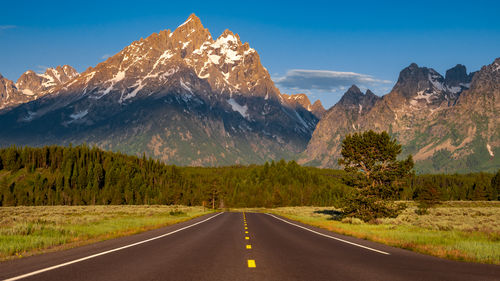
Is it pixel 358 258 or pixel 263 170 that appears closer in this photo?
pixel 358 258

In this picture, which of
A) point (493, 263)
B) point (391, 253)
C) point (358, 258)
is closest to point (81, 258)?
point (358, 258)

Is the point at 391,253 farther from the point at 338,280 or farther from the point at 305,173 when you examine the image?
the point at 305,173

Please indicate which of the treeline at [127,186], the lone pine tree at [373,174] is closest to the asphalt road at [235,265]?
the lone pine tree at [373,174]

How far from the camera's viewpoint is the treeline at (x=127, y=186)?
136m

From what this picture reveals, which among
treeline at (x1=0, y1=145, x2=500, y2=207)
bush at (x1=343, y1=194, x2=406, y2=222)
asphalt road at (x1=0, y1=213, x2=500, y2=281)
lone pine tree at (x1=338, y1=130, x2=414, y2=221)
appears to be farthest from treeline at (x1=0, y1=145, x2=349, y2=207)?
asphalt road at (x1=0, y1=213, x2=500, y2=281)

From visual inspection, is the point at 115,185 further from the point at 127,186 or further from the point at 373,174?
the point at 373,174

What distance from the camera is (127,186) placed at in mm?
151125

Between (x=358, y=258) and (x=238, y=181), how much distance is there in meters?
166

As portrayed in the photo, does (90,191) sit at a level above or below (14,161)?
below

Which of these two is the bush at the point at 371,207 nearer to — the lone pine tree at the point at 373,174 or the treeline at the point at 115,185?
the lone pine tree at the point at 373,174

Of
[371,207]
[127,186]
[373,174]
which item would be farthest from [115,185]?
[371,207]

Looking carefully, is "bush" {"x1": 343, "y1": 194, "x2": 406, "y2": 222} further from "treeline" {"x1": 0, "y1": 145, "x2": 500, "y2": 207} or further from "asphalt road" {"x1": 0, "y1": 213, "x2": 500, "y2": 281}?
"treeline" {"x1": 0, "y1": 145, "x2": 500, "y2": 207}

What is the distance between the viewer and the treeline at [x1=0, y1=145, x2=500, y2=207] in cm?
13575

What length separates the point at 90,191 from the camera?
5640 inches
